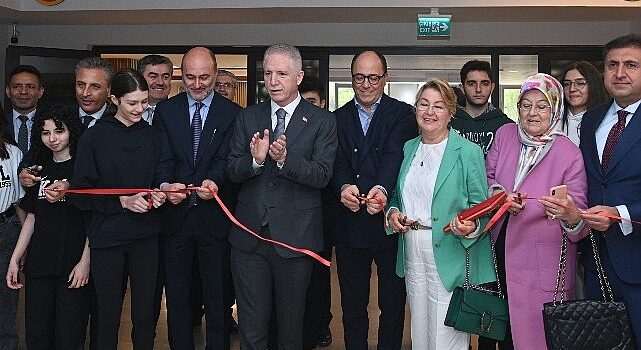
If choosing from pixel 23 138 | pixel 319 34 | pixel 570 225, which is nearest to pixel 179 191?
pixel 570 225

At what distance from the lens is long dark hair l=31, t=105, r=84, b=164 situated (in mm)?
3754

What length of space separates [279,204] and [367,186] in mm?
605

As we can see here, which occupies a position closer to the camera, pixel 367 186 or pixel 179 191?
pixel 179 191

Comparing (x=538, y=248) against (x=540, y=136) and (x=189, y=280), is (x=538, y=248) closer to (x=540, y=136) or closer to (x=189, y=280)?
(x=540, y=136)

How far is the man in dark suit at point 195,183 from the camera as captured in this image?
12.6ft

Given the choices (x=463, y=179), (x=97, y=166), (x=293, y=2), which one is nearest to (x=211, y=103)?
(x=97, y=166)

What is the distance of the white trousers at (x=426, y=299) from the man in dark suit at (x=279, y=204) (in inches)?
21.5

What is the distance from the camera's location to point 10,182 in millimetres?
3885

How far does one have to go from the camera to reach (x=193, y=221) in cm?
383

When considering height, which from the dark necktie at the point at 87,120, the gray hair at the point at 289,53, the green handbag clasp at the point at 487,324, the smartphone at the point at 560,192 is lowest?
the green handbag clasp at the point at 487,324

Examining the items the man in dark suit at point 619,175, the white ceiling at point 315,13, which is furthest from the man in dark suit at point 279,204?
the white ceiling at point 315,13

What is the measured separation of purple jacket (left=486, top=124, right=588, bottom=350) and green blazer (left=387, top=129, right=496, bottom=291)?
18cm

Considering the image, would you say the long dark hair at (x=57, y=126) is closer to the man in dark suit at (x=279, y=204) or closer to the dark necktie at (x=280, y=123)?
the man in dark suit at (x=279, y=204)

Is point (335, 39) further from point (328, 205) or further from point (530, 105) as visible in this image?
point (530, 105)
